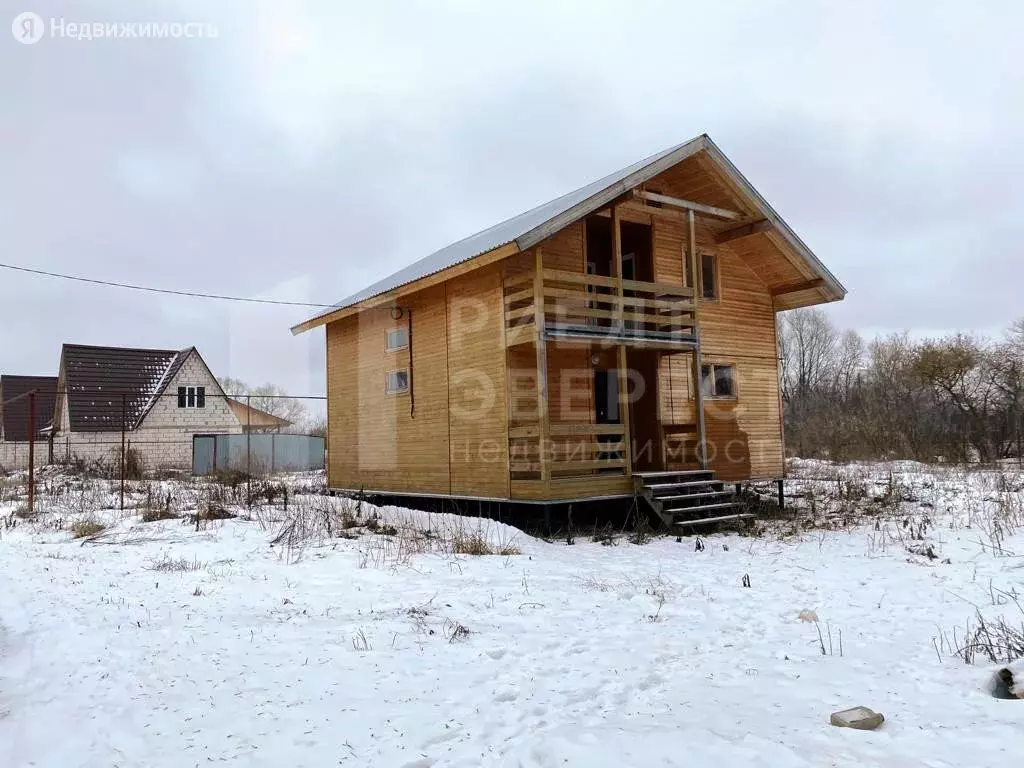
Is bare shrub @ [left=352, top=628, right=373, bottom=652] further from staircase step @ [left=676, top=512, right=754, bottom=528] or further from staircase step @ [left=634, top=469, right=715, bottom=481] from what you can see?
staircase step @ [left=634, top=469, right=715, bottom=481]

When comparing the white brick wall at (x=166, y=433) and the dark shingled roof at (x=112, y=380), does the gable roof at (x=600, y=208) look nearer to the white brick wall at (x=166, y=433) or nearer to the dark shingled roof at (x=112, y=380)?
the white brick wall at (x=166, y=433)

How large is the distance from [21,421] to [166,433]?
950 centimetres

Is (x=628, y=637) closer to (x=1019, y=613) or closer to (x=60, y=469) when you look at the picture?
(x=1019, y=613)

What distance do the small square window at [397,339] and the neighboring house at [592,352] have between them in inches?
2.0

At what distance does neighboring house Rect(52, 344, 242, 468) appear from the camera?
30.7 metres

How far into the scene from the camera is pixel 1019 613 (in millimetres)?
6027

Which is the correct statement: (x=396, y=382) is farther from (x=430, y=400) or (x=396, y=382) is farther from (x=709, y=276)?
(x=709, y=276)

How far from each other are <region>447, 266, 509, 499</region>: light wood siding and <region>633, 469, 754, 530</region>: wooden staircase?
8.10ft

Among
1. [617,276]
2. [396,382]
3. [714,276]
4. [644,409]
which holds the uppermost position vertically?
[714,276]

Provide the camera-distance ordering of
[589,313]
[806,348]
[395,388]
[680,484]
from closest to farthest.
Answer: [589,313] < [680,484] < [395,388] < [806,348]

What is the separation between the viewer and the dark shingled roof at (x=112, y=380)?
31.0m

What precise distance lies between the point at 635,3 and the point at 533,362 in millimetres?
8041

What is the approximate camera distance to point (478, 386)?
42.7 ft

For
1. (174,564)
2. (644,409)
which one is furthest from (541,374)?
(174,564)
